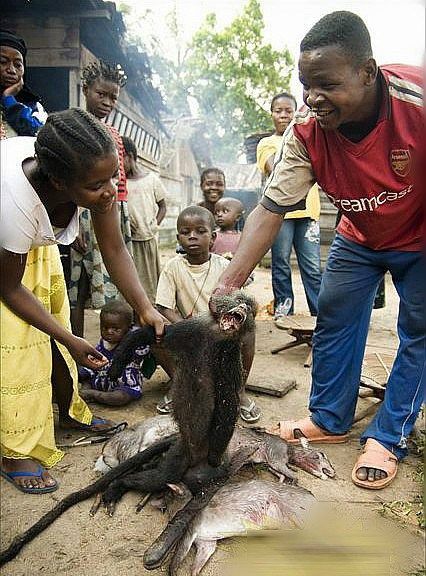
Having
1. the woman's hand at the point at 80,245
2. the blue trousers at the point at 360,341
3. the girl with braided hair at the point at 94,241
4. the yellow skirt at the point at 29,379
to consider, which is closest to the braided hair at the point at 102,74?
the girl with braided hair at the point at 94,241

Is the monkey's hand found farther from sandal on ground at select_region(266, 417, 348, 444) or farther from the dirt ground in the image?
sandal on ground at select_region(266, 417, 348, 444)

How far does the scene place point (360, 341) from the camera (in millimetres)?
2945

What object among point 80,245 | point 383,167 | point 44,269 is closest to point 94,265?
point 80,245

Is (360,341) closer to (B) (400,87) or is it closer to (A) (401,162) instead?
(A) (401,162)

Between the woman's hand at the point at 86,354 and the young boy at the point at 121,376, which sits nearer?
the woman's hand at the point at 86,354

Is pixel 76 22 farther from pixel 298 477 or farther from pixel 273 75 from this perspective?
pixel 298 477

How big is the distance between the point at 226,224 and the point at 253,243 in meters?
2.47

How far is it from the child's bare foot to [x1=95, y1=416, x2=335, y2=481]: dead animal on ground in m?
0.26

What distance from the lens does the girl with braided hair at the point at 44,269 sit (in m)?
1.99

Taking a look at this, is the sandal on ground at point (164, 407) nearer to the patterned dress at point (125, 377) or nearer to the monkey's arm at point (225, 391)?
the patterned dress at point (125, 377)

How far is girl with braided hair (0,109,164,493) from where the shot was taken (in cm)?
199

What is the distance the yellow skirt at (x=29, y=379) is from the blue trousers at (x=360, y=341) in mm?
1480

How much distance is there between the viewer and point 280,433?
3088 mm

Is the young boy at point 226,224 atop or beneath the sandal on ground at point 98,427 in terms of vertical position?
atop
